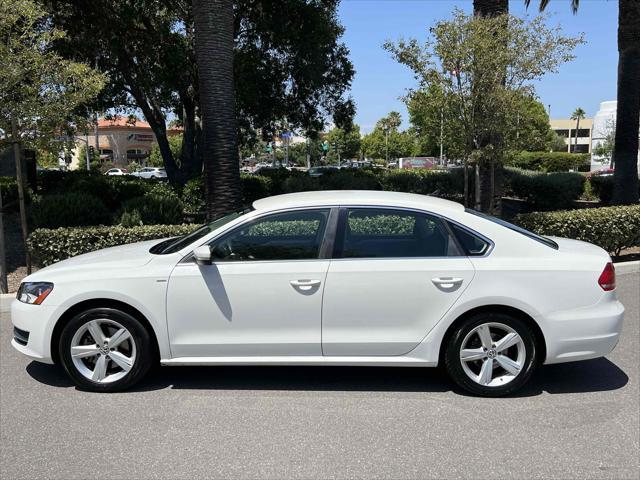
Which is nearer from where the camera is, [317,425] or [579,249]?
[317,425]

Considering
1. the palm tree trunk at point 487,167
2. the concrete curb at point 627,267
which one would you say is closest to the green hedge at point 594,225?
the concrete curb at point 627,267

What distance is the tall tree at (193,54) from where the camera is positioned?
1341 cm

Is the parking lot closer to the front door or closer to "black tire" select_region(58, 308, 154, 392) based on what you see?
"black tire" select_region(58, 308, 154, 392)

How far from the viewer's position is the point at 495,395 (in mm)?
4348

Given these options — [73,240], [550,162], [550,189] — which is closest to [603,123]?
[550,162]

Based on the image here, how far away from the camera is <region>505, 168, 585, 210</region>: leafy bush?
15.7 m

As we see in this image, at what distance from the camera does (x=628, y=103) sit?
1241 cm

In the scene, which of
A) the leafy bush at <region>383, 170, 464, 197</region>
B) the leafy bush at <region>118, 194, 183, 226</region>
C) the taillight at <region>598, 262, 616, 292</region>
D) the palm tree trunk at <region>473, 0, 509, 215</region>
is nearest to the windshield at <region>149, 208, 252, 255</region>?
the taillight at <region>598, 262, 616, 292</region>

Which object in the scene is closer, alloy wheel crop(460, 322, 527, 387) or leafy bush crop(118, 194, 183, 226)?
alloy wheel crop(460, 322, 527, 387)

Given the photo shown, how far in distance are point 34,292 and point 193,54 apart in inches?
409

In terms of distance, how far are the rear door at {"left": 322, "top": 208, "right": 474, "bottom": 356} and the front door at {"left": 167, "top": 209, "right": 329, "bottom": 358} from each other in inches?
4.9

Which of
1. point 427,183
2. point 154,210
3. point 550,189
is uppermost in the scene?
point 427,183

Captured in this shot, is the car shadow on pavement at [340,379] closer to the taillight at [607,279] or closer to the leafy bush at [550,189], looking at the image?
the taillight at [607,279]

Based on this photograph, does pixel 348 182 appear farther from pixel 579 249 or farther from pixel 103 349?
pixel 103 349
